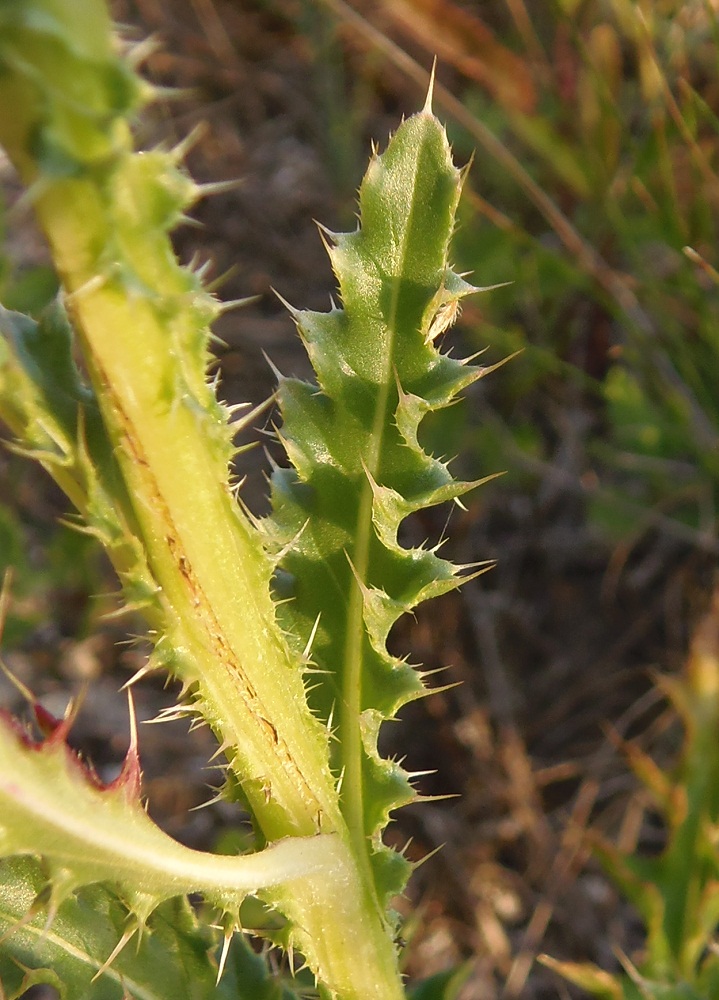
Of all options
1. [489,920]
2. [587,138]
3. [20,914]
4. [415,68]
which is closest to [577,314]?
[587,138]

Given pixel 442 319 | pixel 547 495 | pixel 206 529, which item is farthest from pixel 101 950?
pixel 547 495

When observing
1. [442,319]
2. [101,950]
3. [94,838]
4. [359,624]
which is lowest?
[101,950]

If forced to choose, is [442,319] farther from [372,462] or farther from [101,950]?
[101,950]

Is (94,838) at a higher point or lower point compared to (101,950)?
higher

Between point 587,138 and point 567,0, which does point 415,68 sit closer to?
point 587,138

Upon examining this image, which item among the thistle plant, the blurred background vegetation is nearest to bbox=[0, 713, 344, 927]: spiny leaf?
the thistle plant

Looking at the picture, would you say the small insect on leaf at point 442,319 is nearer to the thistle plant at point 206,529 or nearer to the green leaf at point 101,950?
the thistle plant at point 206,529
